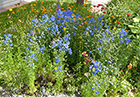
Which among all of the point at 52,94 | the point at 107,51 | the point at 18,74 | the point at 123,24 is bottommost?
the point at 52,94

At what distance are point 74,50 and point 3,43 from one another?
1547mm

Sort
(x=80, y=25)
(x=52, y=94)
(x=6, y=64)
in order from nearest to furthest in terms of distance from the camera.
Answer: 1. (x=6, y=64)
2. (x=52, y=94)
3. (x=80, y=25)

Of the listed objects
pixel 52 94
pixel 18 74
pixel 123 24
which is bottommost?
pixel 52 94

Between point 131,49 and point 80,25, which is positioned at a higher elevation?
point 80,25

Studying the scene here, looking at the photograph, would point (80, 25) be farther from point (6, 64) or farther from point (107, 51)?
point (6, 64)

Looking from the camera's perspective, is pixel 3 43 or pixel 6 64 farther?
pixel 3 43

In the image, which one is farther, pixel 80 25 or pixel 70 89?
pixel 80 25

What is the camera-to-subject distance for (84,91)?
2.74m

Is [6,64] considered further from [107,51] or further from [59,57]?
[107,51]

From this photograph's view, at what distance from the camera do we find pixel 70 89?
2.85 m

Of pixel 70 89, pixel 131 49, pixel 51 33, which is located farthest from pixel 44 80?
pixel 131 49

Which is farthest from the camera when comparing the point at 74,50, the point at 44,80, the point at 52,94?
the point at 74,50

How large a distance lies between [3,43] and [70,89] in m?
1.63

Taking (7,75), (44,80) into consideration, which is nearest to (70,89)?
(44,80)
